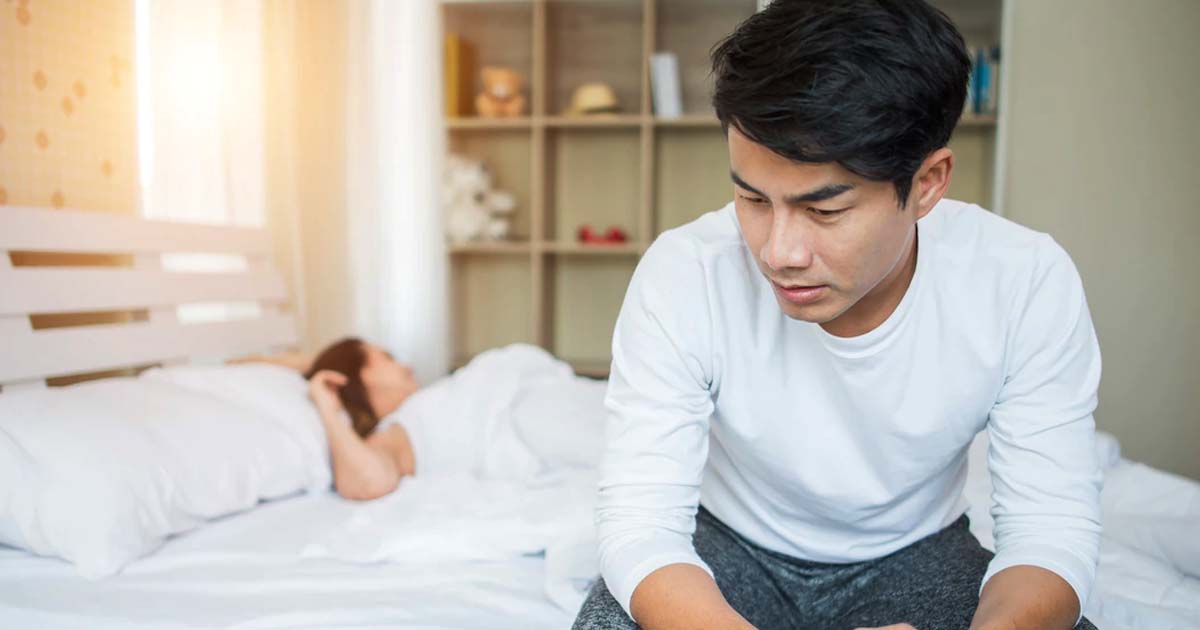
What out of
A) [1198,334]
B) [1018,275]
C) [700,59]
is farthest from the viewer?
[700,59]

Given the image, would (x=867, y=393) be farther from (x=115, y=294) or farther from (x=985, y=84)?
(x=985, y=84)

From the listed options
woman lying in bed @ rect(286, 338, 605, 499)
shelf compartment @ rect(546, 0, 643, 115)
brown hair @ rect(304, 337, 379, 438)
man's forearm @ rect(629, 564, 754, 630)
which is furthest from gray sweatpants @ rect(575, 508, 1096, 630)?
shelf compartment @ rect(546, 0, 643, 115)

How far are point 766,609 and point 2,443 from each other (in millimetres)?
1095

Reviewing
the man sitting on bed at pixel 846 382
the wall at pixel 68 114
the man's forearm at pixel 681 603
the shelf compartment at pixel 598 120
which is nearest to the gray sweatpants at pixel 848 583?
the man sitting on bed at pixel 846 382

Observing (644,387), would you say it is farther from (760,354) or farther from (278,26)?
(278,26)

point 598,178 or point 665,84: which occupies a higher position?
point 665,84

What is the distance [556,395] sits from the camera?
2.02 meters

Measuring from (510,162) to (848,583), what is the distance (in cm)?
300

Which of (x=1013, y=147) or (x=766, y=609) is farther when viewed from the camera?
(x=1013, y=147)

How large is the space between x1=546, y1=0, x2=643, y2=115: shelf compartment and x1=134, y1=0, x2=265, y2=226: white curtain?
1.42 m

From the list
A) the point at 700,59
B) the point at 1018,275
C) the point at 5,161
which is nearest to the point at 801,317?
the point at 1018,275

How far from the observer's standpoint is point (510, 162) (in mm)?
3809

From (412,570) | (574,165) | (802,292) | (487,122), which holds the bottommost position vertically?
(412,570)

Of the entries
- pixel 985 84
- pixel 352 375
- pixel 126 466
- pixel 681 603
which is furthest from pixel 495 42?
pixel 681 603
